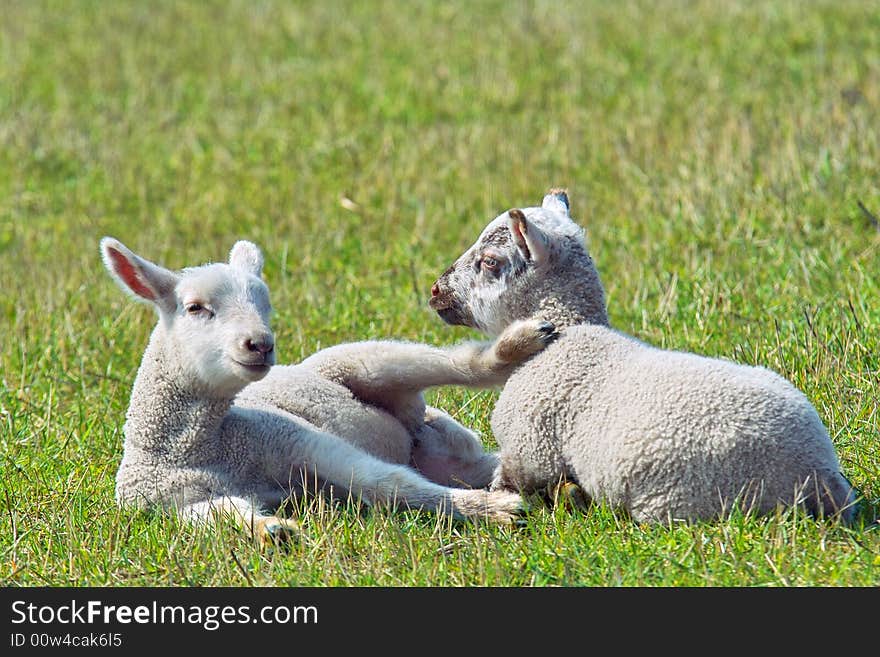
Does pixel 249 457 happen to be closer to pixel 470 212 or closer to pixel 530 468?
pixel 530 468

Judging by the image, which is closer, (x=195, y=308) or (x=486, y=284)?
(x=195, y=308)

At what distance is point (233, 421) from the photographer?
5.47m

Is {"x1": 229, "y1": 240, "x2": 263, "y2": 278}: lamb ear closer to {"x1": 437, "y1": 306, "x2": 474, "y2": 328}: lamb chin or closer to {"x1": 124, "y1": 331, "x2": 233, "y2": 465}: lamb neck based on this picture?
{"x1": 124, "y1": 331, "x2": 233, "y2": 465}: lamb neck

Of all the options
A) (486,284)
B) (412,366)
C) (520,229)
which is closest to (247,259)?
(412,366)

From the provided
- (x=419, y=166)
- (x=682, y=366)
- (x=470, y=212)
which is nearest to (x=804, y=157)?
(x=470, y=212)

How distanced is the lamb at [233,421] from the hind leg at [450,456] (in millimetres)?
411

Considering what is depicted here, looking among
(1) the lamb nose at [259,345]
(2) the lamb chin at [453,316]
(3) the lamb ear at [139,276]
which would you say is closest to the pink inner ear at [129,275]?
(3) the lamb ear at [139,276]

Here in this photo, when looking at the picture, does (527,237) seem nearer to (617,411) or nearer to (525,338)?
(525,338)

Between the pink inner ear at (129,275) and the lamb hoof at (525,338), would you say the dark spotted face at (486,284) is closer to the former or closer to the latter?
the lamb hoof at (525,338)

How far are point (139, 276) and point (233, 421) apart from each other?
2.19 ft

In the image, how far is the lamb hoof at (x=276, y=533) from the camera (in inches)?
194

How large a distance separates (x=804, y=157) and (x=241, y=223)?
4182mm

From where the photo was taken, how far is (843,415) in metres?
5.98

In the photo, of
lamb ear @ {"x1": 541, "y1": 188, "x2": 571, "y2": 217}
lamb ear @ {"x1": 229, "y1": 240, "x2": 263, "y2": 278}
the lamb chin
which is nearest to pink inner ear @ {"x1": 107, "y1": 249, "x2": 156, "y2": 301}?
lamb ear @ {"x1": 229, "y1": 240, "x2": 263, "y2": 278}
